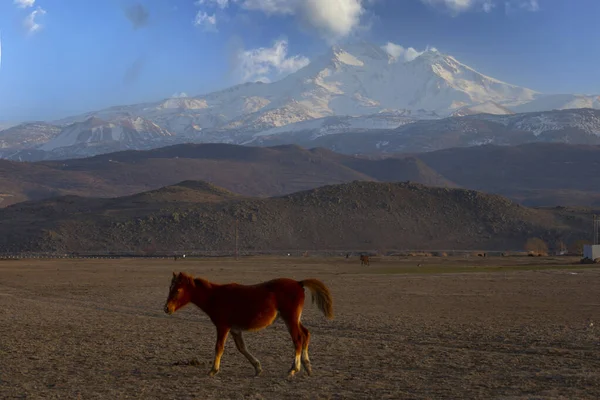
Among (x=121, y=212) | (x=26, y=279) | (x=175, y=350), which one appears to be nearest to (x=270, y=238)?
(x=121, y=212)

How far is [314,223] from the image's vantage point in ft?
379

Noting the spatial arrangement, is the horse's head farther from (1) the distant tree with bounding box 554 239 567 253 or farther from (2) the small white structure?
(1) the distant tree with bounding box 554 239 567 253

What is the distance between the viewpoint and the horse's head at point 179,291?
13.3 meters

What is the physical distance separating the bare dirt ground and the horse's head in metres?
1.24

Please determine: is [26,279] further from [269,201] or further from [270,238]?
[269,201]

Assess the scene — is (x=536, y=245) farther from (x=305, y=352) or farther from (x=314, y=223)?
(x=305, y=352)

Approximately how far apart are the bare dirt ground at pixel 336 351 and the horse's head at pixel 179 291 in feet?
4.08

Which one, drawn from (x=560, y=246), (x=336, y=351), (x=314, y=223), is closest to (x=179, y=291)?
(x=336, y=351)

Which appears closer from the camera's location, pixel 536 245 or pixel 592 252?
pixel 592 252

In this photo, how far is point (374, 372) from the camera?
543 inches

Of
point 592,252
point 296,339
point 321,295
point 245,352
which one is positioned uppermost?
point 592,252

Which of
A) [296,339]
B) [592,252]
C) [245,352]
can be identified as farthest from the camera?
[592,252]

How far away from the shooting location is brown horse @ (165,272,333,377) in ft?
42.8

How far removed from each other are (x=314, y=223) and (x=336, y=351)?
99.1m
